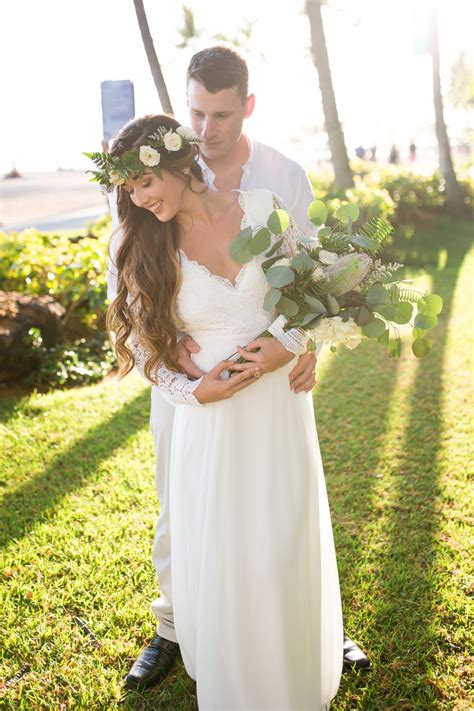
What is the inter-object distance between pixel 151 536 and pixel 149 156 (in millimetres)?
2350

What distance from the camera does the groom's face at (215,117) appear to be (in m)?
2.77

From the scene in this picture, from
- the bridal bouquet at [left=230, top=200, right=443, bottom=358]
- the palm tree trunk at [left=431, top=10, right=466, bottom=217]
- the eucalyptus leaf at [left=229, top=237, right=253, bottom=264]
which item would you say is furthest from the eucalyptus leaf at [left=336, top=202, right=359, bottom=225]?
the palm tree trunk at [left=431, top=10, right=466, bottom=217]

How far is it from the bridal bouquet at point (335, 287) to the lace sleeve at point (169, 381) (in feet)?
1.35

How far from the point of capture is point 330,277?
2.12m

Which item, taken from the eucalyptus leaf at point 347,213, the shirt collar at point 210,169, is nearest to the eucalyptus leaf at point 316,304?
the eucalyptus leaf at point 347,213

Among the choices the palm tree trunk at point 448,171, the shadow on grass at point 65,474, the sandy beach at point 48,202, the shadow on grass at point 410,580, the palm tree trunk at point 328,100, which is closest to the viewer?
the shadow on grass at point 410,580

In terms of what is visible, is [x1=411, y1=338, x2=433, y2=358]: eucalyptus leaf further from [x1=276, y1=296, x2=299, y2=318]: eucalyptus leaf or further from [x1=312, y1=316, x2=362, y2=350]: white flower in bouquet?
[x1=276, y1=296, x2=299, y2=318]: eucalyptus leaf

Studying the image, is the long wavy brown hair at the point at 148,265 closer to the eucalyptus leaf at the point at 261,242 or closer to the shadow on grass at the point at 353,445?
the eucalyptus leaf at the point at 261,242

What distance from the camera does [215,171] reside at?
2.89 m

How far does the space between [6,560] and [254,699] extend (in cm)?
183

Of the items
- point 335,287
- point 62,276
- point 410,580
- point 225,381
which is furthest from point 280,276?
point 62,276

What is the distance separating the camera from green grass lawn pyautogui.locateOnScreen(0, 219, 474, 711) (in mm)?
2730

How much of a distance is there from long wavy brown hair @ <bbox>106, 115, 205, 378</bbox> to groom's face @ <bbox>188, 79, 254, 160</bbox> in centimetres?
44

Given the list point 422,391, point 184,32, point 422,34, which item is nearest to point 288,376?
point 422,391
